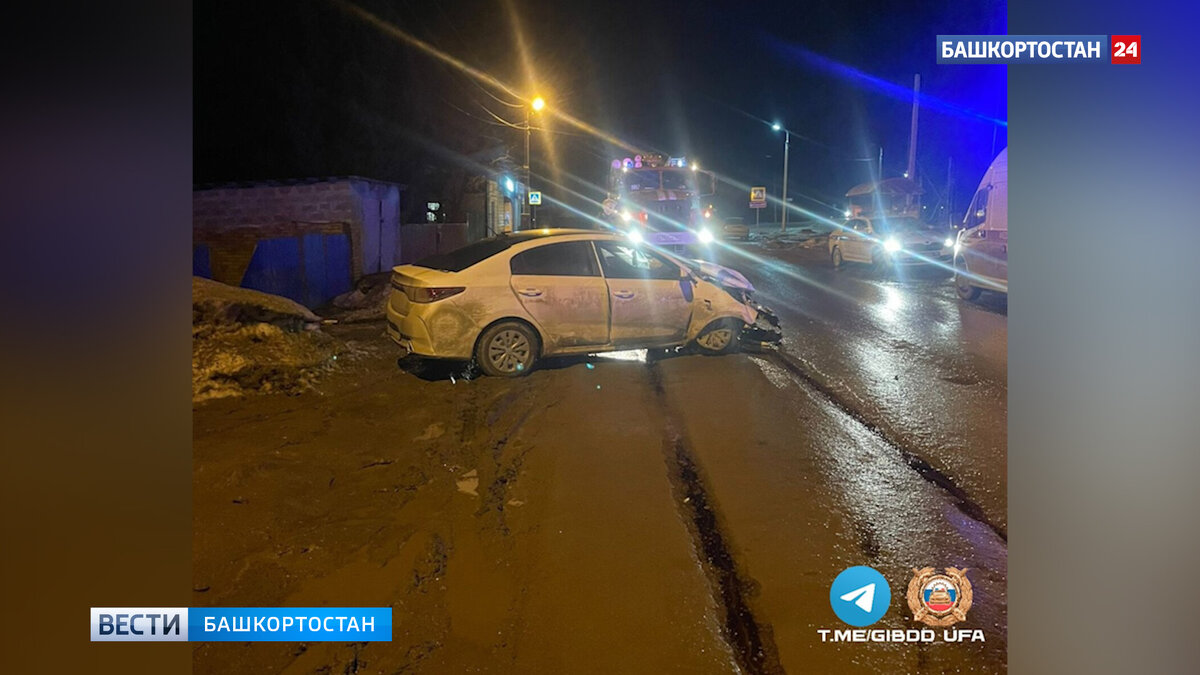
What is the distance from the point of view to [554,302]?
26.3 feet

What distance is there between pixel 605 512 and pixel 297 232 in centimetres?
1312

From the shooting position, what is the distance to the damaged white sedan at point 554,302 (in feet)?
25.3

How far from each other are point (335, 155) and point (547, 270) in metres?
16.9

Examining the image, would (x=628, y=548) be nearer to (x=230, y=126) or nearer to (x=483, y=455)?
(x=483, y=455)

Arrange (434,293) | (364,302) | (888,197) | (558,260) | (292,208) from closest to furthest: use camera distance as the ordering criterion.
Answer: (434,293) < (558,260) < (364,302) < (292,208) < (888,197)

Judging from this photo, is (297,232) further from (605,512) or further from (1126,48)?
(1126,48)

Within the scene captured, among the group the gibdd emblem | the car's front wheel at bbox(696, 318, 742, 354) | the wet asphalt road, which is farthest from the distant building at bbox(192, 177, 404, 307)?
the gibdd emblem

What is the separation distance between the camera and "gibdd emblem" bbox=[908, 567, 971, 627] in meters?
3.48

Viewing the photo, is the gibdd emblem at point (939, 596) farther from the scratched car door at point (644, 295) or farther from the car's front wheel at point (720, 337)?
the car's front wheel at point (720, 337)

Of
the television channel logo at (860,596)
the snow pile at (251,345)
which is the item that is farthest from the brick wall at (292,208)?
the television channel logo at (860,596)

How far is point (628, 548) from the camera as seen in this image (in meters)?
4.08

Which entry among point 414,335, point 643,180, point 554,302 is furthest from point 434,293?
point 643,180

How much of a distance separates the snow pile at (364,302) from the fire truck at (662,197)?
9610 mm

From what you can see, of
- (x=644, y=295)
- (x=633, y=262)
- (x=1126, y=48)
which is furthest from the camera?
(x=633, y=262)
